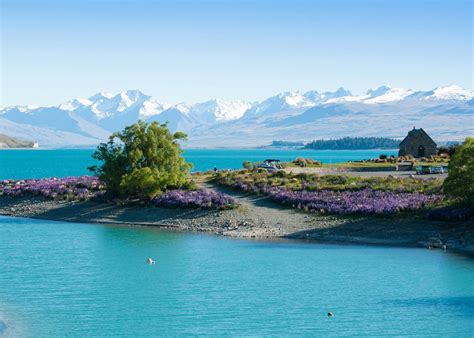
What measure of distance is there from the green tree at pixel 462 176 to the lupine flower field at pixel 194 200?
17.2m

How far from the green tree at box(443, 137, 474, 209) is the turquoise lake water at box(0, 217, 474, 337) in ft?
26.9

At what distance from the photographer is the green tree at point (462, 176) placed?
53625 mm

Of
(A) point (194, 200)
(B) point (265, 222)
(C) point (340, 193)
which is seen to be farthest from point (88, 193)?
(C) point (340, 193)

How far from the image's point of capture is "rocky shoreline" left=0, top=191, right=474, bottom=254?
169 ft

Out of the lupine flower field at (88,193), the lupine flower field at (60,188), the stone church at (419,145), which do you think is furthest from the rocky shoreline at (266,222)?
the stone church at (419,145)

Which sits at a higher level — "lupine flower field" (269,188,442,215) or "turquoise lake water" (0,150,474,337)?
"lupine flower field" (269,188,442,215)

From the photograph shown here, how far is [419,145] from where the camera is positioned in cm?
11738

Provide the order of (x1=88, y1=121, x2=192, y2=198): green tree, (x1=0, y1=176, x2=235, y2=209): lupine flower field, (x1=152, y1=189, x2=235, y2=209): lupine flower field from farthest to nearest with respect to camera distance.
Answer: (x1=88, y1=121, x2=192, y2=198): green tree < (x1=0, y1=176, x2=235, y2=209): lupine flower field < (x1=152, y1=189, x2=235, y2=209): lupine flower field

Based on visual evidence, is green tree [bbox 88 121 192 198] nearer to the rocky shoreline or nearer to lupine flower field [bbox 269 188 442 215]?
the rocky shoreline

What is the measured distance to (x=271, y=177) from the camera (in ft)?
254

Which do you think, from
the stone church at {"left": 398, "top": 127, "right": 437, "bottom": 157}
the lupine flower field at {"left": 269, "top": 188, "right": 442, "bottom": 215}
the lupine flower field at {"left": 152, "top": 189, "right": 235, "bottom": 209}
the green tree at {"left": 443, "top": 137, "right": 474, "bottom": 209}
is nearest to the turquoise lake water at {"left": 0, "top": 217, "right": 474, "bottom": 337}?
the lupine flower field at {"left": 269, "top": 188, "right": 442, "bottom": 215}

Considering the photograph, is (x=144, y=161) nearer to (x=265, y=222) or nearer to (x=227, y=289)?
(x=265, y=222)

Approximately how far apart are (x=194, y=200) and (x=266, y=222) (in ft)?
26.5

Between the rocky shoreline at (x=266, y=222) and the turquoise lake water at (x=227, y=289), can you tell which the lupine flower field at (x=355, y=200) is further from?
the turquoise lake water at (x=227, y=289)
